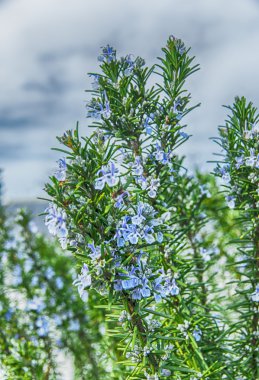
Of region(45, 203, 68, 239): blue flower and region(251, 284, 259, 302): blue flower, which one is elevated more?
region(45, 203, 68, 239): blue flower

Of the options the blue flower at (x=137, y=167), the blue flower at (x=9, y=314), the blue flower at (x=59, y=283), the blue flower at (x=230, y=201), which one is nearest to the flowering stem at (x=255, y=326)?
the blue flower at (x=230, y=201)

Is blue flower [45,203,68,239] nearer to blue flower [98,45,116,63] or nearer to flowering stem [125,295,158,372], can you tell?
flowering stem [125,295,158,372]

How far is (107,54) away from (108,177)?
0.37 m

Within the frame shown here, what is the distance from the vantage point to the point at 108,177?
76 centimetres

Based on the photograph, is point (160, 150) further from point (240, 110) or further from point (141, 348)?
point (141, 348)

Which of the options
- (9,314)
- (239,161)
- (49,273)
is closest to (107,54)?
(239,161)

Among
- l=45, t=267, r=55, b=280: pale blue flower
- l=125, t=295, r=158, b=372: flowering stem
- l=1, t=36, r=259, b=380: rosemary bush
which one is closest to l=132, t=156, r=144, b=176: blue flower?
l=1, t=36, r=259, b=380: rosemary bush

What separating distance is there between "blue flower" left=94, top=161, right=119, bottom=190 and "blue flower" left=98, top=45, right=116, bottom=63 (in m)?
0.34

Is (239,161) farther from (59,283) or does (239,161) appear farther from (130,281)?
(59,283)

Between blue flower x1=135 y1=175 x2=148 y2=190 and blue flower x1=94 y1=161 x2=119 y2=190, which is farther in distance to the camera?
blue flower x1=135 y1=175 x2=148 y2=190

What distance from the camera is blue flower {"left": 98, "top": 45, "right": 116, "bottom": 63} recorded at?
1.01 meters

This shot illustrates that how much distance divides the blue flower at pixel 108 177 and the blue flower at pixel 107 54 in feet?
1.13

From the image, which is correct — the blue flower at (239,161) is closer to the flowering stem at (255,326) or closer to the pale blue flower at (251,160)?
the pale blue flower at (251,160)

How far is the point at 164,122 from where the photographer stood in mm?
1014
